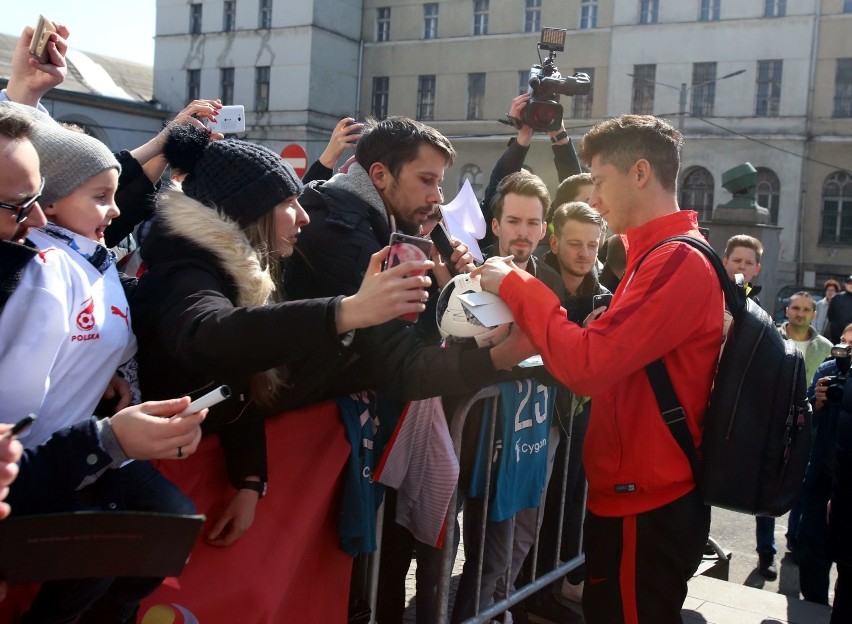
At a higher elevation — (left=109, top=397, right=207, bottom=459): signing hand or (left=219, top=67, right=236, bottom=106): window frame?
(left=219, top=67, right=236, bottom=106): window frame

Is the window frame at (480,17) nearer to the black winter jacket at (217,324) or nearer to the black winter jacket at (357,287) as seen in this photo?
the black winter jacket at (357,287)

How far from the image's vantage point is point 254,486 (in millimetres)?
2590

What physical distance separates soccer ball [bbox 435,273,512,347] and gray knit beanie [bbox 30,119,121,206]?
3.71ft

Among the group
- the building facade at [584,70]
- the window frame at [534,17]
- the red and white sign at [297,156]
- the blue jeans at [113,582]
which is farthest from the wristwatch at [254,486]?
the window frame at [534,17]

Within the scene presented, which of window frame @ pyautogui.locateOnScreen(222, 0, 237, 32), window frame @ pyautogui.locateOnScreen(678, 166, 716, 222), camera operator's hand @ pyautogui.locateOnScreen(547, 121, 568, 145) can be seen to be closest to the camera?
camera operator's hand @ pyautogui.locateOnScreen(547, 121, 568, 145)

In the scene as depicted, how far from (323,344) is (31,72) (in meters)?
1.94

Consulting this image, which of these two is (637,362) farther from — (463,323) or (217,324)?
(217,324)

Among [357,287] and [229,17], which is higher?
[229,17]

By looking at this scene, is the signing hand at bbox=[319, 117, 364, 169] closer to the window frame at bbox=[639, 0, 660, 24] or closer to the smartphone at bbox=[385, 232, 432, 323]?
the smartphone at bbox=[385, 232, 432, 323]

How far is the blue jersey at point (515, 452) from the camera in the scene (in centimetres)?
364

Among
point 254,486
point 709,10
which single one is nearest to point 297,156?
point 254,486

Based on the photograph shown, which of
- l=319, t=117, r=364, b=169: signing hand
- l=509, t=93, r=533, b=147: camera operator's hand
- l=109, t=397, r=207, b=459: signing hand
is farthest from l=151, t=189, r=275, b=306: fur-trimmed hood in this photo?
l=509, t=93, r=533, b=147: camera operator's hand

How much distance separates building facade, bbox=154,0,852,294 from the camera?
32375 millimetres

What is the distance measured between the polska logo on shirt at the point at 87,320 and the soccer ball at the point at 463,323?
109 centimetres
